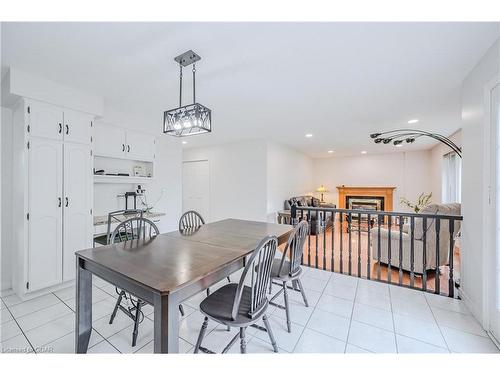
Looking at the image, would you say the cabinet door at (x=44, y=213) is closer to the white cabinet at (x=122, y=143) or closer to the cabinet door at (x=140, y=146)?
the white cabinet at (x=122, y=143)

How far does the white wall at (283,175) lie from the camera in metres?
5.44

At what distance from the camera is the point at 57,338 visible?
1.74 metres

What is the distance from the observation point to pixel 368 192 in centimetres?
754

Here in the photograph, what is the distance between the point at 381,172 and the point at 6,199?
348 inches

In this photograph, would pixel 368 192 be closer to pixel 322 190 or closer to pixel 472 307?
pixel 322 190

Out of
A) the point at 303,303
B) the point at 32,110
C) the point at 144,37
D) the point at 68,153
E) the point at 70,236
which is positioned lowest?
the point at 303,303

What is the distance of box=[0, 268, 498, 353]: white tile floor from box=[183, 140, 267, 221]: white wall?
10.3ft

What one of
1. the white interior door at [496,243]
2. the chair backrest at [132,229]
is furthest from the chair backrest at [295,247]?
the white interior door at [496,243]

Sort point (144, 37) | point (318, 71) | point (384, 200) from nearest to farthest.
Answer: point (144, 37) < point (318, 71) < point (384, 200)

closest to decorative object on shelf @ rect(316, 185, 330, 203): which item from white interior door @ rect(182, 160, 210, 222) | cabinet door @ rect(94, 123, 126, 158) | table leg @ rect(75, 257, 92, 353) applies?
white interior door @ rect(182, 160, 210, 222)

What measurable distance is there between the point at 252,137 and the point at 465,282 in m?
4.23

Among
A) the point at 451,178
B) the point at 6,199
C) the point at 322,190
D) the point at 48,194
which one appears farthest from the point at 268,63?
the point at 322,190

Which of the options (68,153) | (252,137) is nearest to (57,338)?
(68,153)
